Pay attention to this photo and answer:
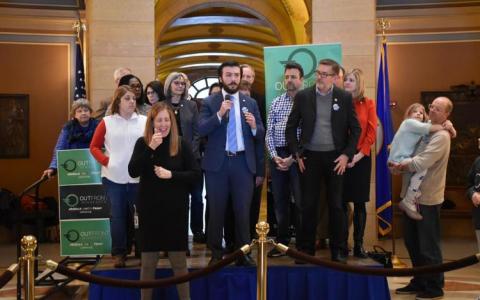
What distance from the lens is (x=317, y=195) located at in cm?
586

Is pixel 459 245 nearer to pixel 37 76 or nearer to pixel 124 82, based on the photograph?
pixel 124 82

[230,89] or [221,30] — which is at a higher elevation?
[221,30]

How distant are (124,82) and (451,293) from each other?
3.81 metres

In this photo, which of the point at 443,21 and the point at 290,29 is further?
the point at 290,29

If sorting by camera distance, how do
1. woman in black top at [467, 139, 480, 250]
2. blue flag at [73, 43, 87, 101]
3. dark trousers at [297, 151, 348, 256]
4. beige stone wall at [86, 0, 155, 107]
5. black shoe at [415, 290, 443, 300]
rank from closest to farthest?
dark trousers at [297, 151, 348, 256]
woman in black top at [467, 139, 480, 250]
black shoe at [415, 290, 443, 300]
beige stone wall at [86, 0, 155, 107]
blue flag at [73, 43, 87, 101]

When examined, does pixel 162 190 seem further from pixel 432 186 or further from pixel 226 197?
pixel 432 186

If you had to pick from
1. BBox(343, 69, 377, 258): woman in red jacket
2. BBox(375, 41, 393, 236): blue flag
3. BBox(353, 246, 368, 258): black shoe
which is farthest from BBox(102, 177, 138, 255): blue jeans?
BBox(375, 41, 393, 236): blue flag

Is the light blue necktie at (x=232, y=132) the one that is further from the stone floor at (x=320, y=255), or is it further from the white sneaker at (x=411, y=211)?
the white sneaker at (x=411, y=211)

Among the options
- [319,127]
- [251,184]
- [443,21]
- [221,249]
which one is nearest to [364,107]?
[319,127]

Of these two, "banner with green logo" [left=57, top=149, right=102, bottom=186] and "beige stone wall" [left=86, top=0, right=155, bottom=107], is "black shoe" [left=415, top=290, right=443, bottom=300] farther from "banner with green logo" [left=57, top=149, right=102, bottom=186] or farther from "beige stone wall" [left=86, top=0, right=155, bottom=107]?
"beige stone wall" [left=86, top=0, right=155, bottom=107]

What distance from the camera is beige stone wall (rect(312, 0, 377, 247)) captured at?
8812 mm

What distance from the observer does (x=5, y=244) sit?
12117mm

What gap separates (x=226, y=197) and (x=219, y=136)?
20.3 inches

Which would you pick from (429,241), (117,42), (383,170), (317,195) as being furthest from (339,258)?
(117,42)
